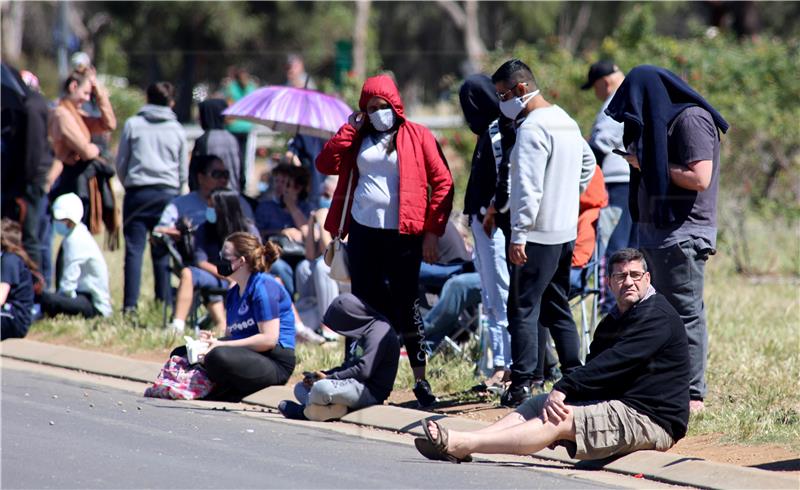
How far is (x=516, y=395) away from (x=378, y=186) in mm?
1601

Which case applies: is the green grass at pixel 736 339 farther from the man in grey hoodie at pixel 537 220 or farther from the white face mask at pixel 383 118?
the white face mask at pixel 383 118

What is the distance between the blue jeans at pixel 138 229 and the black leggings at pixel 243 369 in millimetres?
2922

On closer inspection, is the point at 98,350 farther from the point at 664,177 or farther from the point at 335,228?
the point at 664,177

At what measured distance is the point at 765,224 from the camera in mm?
14969

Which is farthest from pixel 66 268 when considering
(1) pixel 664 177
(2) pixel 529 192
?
(1) pixel 664 177

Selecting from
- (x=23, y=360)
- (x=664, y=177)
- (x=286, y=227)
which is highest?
(x=664, y=177)

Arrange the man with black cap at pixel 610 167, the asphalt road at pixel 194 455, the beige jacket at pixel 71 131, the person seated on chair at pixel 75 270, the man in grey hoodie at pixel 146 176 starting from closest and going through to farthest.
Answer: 1. the asphalt road at pixel 194 455
2. the man with black cap at pixel 610 167
3. the person seated on chair at pixel 75 270
4. the man in grey hoodie at pixel 146 176
5. the beige jacket at pixel 71 131

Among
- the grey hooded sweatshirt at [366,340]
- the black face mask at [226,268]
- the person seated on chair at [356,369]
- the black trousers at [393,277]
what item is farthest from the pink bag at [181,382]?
the black trousers at [393,277]

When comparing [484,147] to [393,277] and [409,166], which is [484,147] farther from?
[393,277]

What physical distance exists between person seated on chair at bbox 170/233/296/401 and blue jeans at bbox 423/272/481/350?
1230 mm

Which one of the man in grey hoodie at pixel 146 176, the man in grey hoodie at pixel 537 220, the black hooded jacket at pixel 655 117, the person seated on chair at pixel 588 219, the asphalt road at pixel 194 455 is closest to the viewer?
the asphalt road at pixel 194 455

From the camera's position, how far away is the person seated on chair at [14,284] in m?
11.2

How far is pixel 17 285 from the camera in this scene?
11211 mm

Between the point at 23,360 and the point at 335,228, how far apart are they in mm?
3266
